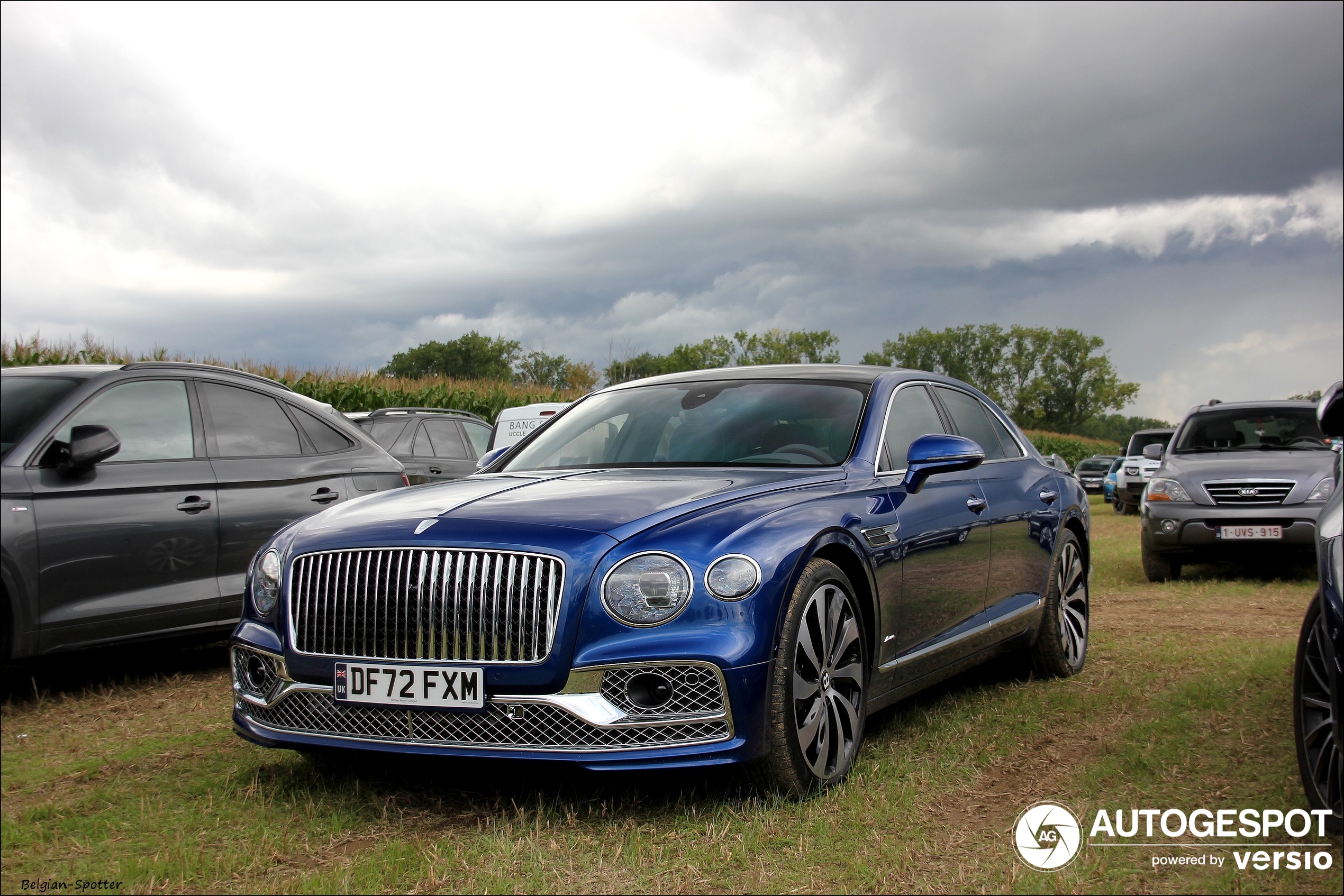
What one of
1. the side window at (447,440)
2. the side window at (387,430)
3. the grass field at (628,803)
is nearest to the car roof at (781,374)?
the grass field at (628,803)

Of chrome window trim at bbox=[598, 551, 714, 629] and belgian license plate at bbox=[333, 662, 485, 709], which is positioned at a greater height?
chrome window trim at bbox=[598, 551, 714, 629]

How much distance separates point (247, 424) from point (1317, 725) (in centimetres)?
532

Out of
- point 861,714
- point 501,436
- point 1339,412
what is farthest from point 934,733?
point 501,436

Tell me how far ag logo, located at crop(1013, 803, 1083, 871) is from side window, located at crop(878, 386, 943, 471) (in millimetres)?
1501

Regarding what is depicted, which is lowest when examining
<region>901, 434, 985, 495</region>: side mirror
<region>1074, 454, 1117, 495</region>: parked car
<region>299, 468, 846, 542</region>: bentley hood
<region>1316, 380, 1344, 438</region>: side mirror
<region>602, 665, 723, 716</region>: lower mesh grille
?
<region>1074, 454, 1117, 495</region>: parked car

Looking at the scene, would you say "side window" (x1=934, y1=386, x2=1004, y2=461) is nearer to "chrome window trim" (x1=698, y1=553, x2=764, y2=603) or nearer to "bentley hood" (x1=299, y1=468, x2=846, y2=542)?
"bentley hood" (x1=299, y1=468, x2=846, y2=542)

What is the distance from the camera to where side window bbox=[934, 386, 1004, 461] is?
5.96 metres

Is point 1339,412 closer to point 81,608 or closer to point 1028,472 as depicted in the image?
point 1028,472

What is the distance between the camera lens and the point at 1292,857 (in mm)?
3447

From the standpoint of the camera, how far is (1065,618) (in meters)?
6.52

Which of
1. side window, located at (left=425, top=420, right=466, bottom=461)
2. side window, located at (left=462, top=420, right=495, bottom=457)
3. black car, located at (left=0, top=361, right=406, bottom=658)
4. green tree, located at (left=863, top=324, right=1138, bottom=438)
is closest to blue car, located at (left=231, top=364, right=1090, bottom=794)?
black car, located at (left=0, top=361, right=406, bottom=658)

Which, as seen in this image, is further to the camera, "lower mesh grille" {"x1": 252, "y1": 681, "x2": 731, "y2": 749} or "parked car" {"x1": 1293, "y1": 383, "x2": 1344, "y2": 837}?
"lower mesh grille" {"x1": 252, "y1": 681, "x2": 731, "y2": 749}

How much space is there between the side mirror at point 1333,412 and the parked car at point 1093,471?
39083 millimetres

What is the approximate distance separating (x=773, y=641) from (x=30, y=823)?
246cm
